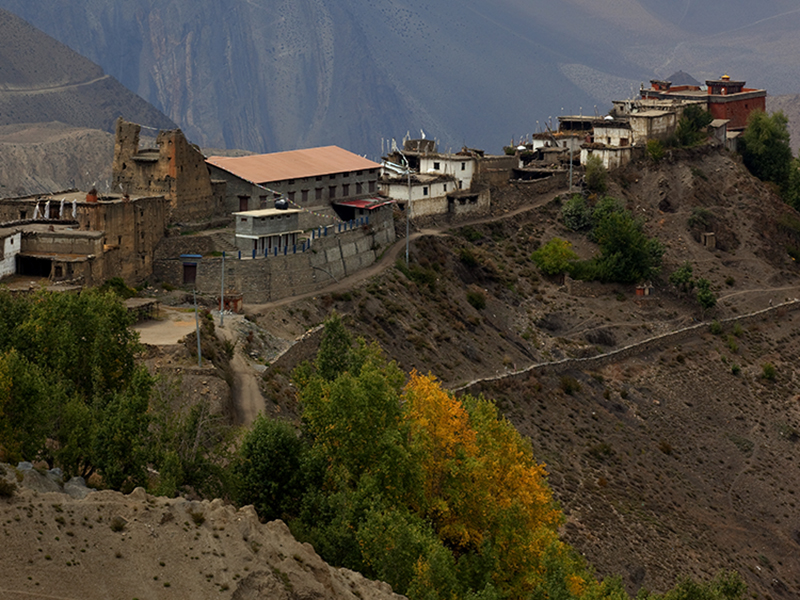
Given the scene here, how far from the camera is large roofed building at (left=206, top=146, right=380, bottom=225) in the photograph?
68.5 m

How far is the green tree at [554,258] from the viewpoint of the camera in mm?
82625

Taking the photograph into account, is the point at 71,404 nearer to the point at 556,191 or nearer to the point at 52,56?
the point at 556,191

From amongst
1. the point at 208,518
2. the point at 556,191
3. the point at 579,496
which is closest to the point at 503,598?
the point at 208,518

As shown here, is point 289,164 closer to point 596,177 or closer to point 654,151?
point 596,177

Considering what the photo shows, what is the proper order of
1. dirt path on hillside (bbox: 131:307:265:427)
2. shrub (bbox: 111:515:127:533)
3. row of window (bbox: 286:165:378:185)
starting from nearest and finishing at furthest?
shrub (bbox: 111:515:127:533), dirt path on hillside (bbox: 131:307:265:427), row of window (bbox: 286:165:378:185)

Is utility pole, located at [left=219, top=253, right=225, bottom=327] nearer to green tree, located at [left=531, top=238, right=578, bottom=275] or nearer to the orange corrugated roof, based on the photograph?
the orange corrugated roof

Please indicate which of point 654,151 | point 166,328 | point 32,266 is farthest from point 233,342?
point 654,151

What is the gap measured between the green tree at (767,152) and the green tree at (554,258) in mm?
29499

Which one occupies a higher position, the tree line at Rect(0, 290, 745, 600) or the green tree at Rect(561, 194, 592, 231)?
the green tree at Rect(561, 194, 592, 231)

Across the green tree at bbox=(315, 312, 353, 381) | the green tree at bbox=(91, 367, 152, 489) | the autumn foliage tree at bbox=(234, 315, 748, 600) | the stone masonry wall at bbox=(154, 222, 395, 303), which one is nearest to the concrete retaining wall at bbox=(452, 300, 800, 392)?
the stone masonry wall at bbox=(154, 222, 395, 303)

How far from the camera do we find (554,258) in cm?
8306

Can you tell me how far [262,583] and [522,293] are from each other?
5367 cm

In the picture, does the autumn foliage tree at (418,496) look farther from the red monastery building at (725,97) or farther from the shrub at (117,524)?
the red monastery building at (725,97)

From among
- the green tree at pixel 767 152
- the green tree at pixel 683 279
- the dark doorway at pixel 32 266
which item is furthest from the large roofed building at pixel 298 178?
the green tree at pixel 767 152
